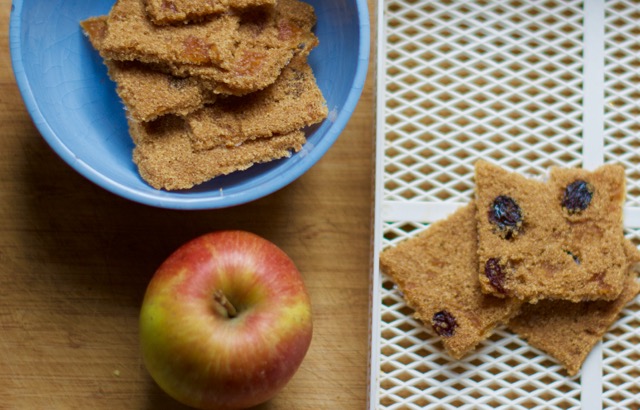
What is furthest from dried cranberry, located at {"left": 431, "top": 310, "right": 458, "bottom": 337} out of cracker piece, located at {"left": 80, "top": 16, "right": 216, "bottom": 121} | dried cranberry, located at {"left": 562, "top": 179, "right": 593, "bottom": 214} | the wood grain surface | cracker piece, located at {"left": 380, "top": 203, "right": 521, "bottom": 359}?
cracker piece, located at {"left": 80, "top": 16, "right": 216, "bottom": 121}

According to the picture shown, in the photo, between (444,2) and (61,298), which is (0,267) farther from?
(444,2)

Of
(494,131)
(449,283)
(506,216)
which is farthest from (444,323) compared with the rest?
(494,131)

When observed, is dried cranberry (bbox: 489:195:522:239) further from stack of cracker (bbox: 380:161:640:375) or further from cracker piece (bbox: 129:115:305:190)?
cracker piece (bbox: 129:115:305:190)

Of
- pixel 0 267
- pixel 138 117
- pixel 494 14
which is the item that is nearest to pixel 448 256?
pixel 494 14

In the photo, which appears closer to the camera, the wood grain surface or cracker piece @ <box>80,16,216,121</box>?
cracker piece @ <box>80,16,216,121</box>

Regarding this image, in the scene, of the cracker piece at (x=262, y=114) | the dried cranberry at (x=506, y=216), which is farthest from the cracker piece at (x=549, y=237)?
the cracker piece at (x=262, y=114)
